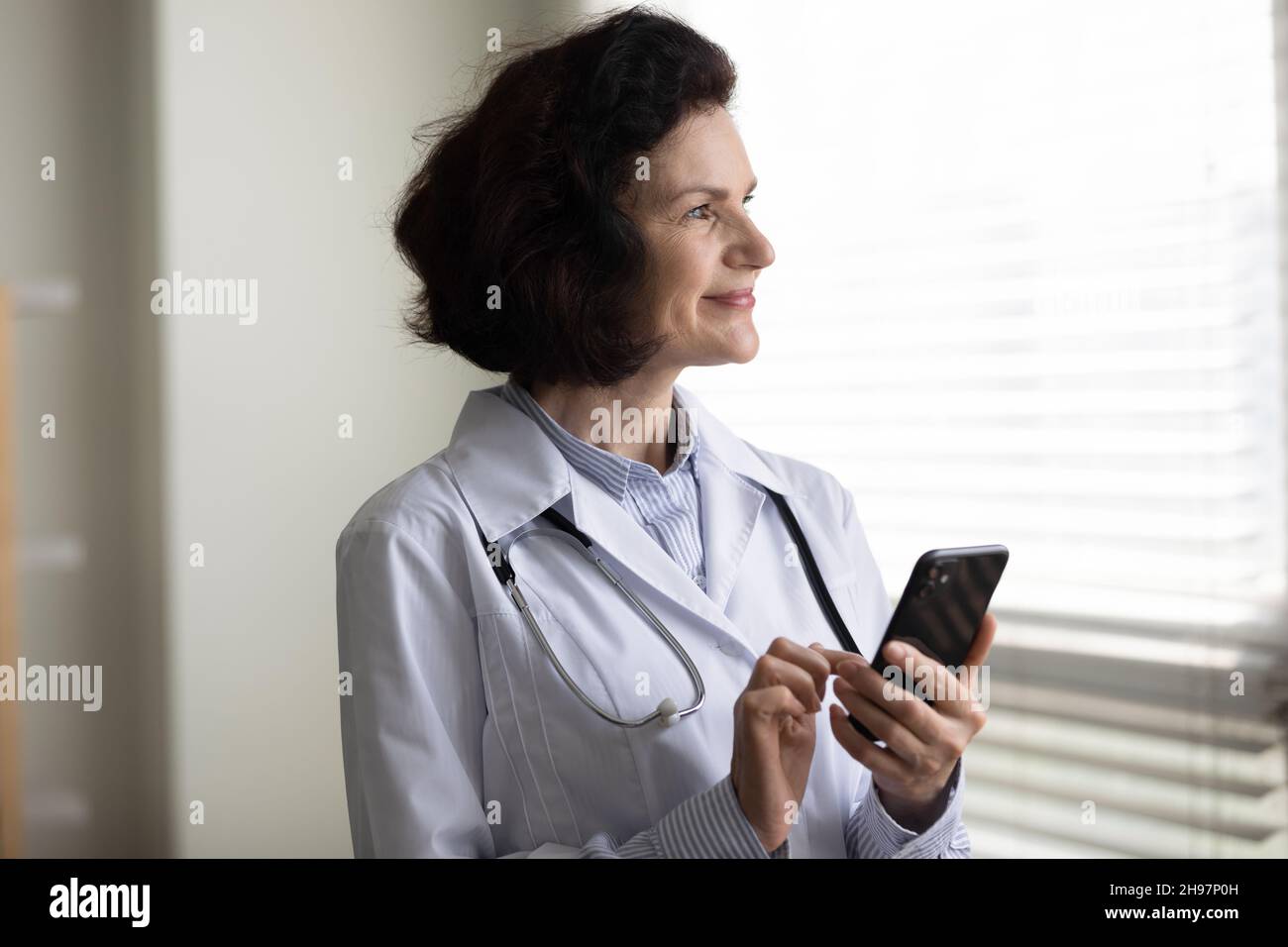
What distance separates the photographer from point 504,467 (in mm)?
833

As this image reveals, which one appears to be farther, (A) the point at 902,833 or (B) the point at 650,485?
(B) the point at 650,485

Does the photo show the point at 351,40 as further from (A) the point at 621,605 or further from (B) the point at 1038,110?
(A) the point at 621,605

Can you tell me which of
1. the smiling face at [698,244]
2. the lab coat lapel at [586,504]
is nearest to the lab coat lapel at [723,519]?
the lab coat lapel at [586,504]

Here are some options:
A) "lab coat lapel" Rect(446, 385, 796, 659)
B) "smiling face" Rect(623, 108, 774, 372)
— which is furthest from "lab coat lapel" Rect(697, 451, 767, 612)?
"smiling face" Rect(623, 108, 774, 372)

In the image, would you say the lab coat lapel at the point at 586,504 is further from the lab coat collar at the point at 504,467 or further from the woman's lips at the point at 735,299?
the woman's lips at the point at 735,299

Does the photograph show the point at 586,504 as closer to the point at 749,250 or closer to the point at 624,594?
the point at 624,594

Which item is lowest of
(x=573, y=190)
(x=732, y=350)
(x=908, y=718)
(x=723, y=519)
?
(x=908, y=718)

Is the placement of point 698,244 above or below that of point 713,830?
above

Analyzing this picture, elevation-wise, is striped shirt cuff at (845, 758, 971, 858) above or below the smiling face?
below

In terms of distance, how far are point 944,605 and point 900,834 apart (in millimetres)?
187

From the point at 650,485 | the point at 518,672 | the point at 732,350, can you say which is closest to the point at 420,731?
the point at 518,672

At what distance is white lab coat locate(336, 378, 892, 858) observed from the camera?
0.73m

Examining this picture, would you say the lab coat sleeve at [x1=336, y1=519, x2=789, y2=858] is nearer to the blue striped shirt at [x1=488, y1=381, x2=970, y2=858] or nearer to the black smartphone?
the blue striped shirt at [x1=488, y1=381, x2=970, y2=858]

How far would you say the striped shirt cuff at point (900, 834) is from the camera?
75 cm
